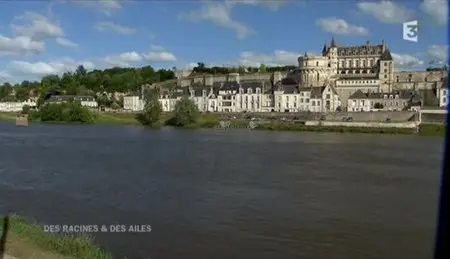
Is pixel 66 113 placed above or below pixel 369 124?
above

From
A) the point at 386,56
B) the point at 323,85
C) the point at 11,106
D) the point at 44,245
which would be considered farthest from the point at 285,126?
the point at 11,106

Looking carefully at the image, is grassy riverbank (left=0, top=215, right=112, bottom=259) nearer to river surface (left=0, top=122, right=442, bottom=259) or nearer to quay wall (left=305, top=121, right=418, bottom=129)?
→ river surface (left=0, top=122, right=442, bottom=259)

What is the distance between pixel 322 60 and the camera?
2498 inches

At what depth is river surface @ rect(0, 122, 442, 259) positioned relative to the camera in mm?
8273

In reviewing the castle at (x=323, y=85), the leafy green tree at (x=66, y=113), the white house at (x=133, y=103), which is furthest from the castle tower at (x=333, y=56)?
the leafy green tree at (x=66, y=113)

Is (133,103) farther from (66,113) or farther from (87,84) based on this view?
(87,84)

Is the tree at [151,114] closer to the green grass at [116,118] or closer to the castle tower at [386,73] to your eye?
the green grass at [116,118]

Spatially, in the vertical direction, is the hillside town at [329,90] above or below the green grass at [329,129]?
above

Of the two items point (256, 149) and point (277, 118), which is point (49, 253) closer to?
point (256, 149)

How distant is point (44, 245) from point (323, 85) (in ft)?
181

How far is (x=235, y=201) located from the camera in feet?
38.6

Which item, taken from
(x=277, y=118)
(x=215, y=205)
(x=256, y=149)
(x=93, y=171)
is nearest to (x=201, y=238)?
(x=215, y=205)

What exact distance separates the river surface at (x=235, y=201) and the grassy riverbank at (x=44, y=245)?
0.67 m

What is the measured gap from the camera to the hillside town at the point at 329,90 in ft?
171
